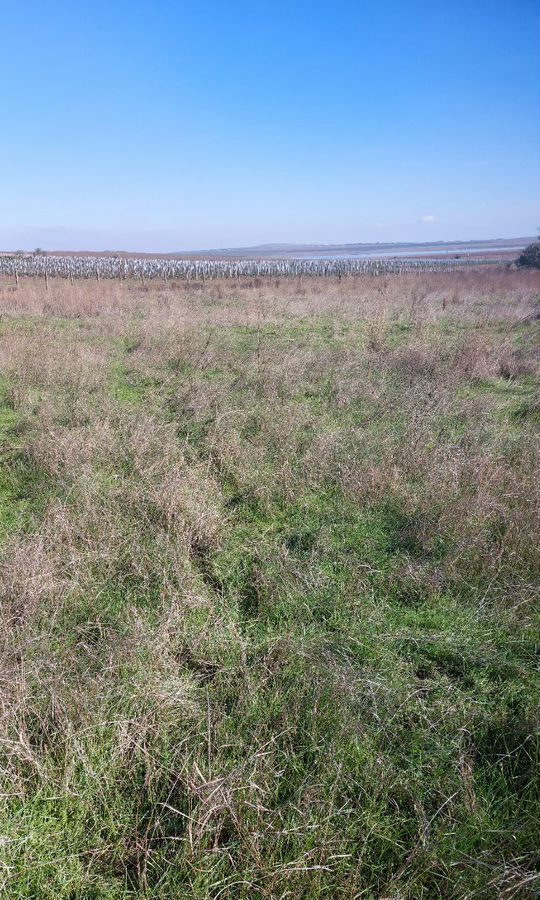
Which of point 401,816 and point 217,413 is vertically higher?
point 217,413

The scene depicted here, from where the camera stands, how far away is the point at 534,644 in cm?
336

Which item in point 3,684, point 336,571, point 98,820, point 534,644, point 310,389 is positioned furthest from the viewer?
point 310,389

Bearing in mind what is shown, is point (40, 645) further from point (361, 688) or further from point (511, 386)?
point (511, 386)

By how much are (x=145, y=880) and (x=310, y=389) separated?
7.42 meters

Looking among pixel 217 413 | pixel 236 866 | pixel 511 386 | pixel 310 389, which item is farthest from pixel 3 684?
pixel 511 386

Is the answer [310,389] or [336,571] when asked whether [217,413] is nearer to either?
[310,389]

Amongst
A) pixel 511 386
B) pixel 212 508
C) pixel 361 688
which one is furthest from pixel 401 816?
pixel 511 386

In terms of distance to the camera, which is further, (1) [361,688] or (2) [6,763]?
(1) [361,688]

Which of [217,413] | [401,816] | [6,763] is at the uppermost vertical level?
[217,413]

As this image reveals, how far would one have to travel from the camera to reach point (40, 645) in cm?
314

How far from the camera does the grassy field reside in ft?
7.05

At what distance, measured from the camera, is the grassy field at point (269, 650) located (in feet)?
7.05

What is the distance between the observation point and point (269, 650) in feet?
10.3

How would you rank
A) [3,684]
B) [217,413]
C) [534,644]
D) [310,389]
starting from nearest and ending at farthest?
[3,684] → [534,644] → [217,413] → [310,389]
